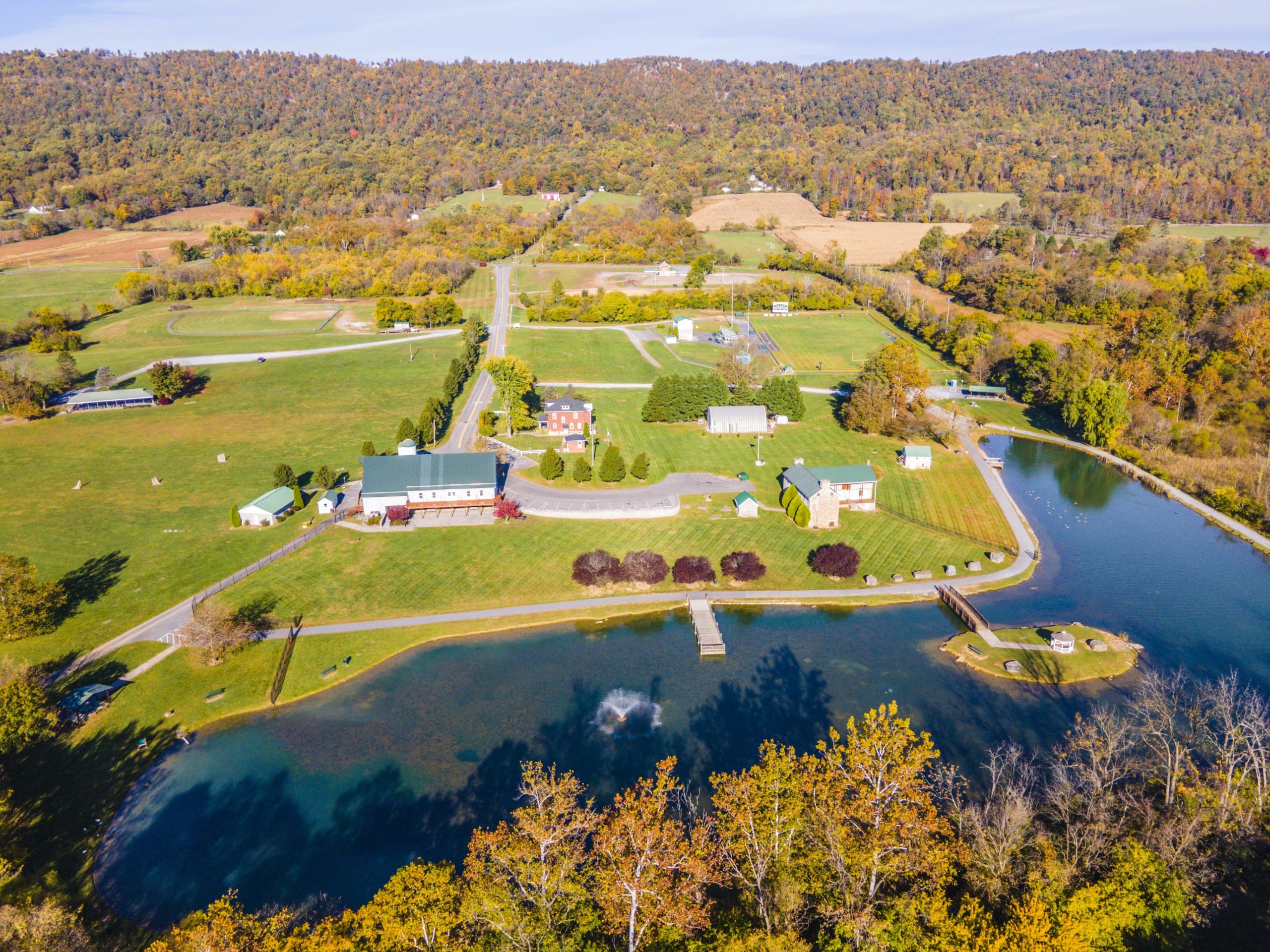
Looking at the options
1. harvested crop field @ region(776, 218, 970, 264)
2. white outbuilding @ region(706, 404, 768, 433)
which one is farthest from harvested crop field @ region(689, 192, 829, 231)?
white outbuilding @ region(706, 404, 768, 433)

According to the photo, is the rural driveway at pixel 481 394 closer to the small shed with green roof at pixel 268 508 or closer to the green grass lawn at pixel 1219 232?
the small shed with green roof at pixel 268 508

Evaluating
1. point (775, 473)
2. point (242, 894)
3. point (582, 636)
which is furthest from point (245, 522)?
point (775, 473)

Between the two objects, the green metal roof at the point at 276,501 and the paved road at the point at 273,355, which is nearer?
the green metal roof at the point at 276,501

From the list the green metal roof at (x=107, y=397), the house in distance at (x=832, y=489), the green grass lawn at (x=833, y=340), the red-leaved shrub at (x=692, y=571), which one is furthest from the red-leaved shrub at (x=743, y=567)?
the green metal roof at (x=107, y=397)

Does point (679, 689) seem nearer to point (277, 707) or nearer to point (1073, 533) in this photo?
point (277, 707)

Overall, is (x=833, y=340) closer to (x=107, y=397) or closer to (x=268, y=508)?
(x=268, y=508)
